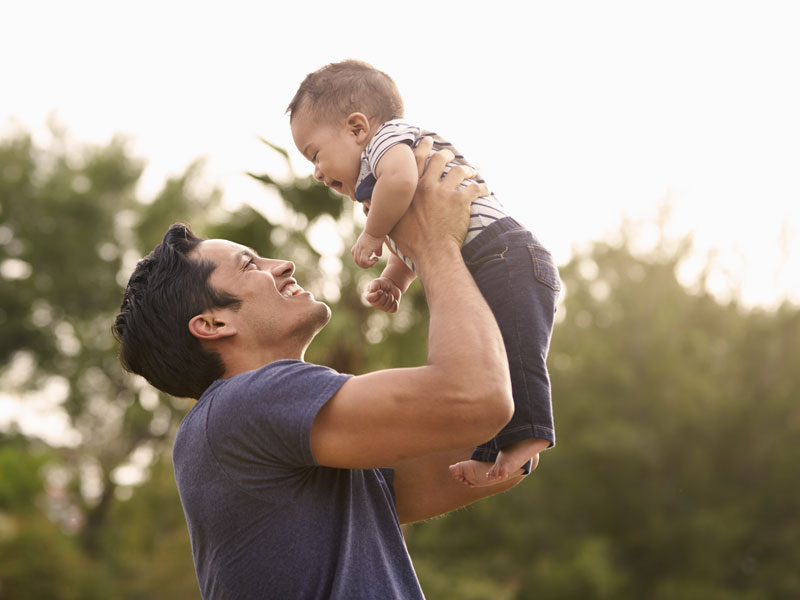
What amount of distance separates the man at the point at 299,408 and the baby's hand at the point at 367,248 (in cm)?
10

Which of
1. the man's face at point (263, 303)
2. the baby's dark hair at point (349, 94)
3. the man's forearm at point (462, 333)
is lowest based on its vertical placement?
the man's face at point (263, 303)

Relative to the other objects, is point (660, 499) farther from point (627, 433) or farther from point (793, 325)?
point (793, 325)

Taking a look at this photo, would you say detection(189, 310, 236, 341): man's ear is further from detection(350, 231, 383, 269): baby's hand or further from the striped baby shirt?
the striped baby shirt

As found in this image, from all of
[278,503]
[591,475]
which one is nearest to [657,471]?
[591,475]

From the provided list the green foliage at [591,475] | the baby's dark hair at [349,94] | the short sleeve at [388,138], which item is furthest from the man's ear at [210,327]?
the green foliage at [591,475]

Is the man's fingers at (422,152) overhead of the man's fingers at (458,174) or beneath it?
overhead

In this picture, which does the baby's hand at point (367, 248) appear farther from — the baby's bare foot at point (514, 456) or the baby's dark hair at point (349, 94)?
the baby's bare foot at point (514, 456)

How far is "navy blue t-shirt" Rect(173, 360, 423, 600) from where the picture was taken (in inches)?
78.8

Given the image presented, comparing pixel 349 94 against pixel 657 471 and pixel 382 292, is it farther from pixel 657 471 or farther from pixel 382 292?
pixel 657 471

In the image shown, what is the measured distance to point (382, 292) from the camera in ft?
8.69

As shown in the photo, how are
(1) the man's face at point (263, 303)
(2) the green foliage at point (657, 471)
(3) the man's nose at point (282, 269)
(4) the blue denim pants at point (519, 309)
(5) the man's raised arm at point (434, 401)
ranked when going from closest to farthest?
(5) the man's raised arm at point (434, 401)
(4) the blue denim pants at point (519, 309)
(1) the man's face at point (263, 303)
(3) the man's nose at point (282, 269)
(2) the green foliage at point (657, 471)

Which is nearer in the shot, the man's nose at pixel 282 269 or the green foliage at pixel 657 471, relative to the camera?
the man's nose at pixel 282 269

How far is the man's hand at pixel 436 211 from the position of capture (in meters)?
2.21

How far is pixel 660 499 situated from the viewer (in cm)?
2014
